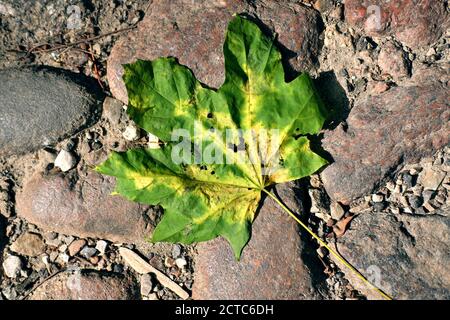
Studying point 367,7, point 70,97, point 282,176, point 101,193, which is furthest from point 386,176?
point 70,97

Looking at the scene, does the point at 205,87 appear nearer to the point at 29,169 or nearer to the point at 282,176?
the point at 282,176

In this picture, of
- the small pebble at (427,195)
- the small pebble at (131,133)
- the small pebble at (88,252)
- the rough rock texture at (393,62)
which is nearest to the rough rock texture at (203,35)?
the small pebble at (131,133)

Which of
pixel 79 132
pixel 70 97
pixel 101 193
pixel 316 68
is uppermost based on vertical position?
pixel 316 68

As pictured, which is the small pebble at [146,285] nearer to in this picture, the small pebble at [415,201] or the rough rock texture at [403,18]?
the small pebble at [415,201]

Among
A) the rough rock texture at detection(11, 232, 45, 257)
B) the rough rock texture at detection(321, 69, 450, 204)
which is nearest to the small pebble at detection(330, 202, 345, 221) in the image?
the rough rock texture at detection(321, 69, 450, 204)

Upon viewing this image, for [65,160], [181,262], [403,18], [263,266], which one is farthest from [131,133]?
[403,18]
